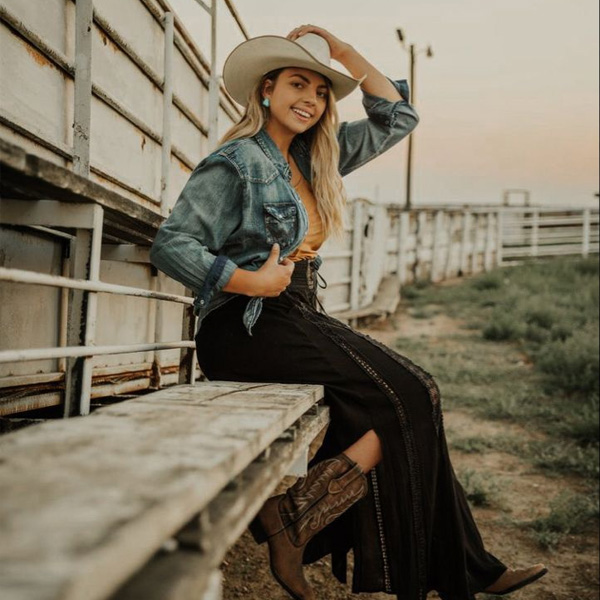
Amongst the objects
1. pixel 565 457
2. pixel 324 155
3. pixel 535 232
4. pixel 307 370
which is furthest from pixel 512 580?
pixel 535 232

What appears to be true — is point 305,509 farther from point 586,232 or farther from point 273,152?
point 586,232

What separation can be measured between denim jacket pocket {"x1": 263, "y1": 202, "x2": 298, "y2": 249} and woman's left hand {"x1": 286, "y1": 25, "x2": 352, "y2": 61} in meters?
0.82

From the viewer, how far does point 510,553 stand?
12.7 feet

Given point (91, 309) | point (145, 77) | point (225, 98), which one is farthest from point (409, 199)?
point (91, 309)

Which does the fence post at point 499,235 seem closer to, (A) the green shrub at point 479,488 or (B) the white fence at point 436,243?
(B) the white fence at point 436,243

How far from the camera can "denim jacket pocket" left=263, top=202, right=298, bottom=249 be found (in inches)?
93.9

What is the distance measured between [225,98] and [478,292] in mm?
10400

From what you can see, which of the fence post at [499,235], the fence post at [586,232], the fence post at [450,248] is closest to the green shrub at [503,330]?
the fence post at [450,248]

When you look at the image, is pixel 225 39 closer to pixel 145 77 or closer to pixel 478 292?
pixel 145 77

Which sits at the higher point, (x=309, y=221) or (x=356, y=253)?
(x=356, y=253)

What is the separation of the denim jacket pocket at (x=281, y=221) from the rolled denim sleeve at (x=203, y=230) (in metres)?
0.10

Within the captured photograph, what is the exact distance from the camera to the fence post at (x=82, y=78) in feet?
9.12

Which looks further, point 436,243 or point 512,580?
point 436,243

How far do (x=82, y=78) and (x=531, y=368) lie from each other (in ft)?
23.8
